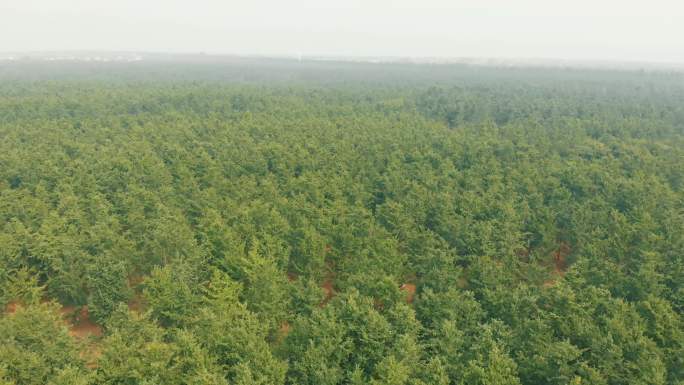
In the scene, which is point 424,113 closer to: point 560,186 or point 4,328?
point 560,186

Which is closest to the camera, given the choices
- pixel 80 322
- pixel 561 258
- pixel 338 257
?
pixel 80 322

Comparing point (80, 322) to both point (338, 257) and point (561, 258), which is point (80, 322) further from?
point (561, 258)

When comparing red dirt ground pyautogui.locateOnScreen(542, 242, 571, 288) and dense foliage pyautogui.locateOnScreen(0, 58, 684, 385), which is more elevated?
dense foliage pyautogui.locateOnScreen(0, 58, 684, 385)

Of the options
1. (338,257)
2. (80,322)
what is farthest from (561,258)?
(80,322)

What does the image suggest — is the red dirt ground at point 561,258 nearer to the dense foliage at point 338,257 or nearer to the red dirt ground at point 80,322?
the dense foliage at point 338,257

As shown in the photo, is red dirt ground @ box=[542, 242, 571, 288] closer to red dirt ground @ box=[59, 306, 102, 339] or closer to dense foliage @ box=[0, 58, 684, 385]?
dense foliage @ box=[0, 58, 684, 385]

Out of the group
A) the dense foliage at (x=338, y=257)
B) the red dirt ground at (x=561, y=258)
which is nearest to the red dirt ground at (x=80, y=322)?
the dense foliage at (x=338, y=257)

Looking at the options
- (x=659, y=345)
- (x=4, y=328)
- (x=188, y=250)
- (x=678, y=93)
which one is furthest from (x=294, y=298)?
(x=678, y=93)

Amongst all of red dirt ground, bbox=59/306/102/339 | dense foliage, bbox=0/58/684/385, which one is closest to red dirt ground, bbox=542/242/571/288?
dense foliage, bbox=0/58/684/385

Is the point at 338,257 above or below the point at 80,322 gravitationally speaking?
above
